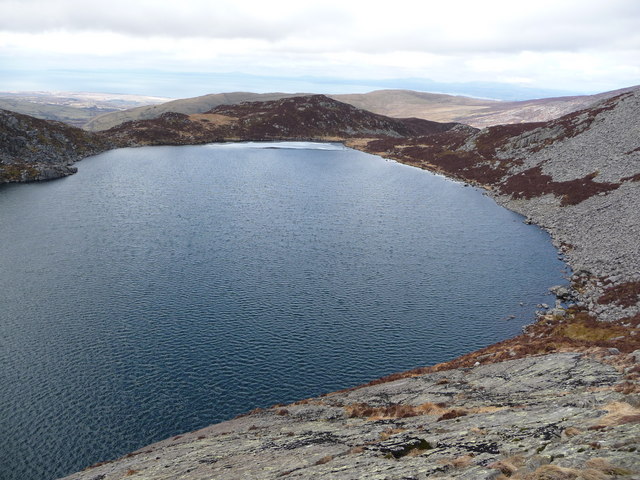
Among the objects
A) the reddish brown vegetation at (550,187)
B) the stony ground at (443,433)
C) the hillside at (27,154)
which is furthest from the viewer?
the hillside at (27,154)

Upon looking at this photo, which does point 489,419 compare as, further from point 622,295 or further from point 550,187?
point 550,187

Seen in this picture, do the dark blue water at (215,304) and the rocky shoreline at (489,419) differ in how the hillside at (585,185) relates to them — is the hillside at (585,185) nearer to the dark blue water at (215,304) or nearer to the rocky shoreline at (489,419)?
the rocky shoreline at (489,419)

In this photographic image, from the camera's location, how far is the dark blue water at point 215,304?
46.7 meters

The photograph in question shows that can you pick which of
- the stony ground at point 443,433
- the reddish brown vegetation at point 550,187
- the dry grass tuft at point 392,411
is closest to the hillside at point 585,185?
the reddish brown vegetation at point 550,187

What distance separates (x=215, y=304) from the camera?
224ft

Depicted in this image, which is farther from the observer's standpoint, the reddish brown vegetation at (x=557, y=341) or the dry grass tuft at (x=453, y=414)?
the reddish brown vegetation at (x=557, y=341)

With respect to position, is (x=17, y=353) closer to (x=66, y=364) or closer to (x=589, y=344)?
(x=66, y=364)

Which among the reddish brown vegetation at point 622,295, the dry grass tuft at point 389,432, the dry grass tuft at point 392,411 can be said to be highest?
the reddish brown vegetation at point 622,295

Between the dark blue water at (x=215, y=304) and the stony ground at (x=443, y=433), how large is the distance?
22.0 ft

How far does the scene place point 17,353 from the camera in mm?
54562

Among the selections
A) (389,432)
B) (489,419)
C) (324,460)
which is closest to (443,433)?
(489,419)

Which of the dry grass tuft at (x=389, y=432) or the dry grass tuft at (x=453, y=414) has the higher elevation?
the dry grass tuft at (x=453, y=414)

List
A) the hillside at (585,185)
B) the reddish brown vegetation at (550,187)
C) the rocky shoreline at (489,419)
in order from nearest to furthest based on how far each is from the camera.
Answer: the rocky shoreline at (489,419) → the hillside at (585,185) → the reddish brown vegetation at (550,187)

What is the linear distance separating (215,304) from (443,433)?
46.5 metres
